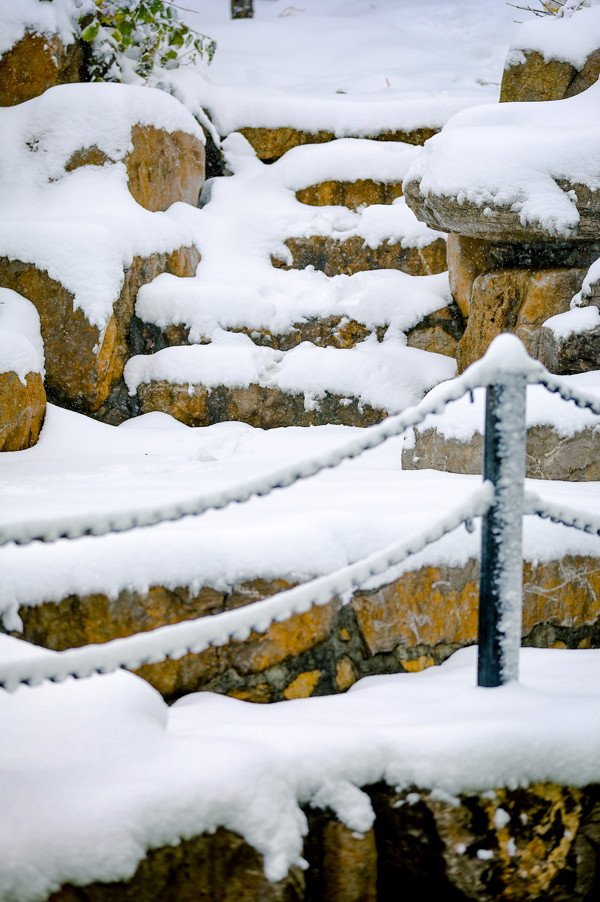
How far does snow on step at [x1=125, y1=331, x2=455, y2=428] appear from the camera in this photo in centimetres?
466

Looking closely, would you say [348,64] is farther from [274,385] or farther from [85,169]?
[274,385]

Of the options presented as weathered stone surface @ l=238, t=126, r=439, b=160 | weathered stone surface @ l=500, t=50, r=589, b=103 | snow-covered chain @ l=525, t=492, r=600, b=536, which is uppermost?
weathered stone surface @ l=500, t=50, r=589, b=103

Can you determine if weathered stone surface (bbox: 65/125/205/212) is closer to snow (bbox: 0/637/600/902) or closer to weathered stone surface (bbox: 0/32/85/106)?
weathered stone surface (bbox: 0/32/85/106)

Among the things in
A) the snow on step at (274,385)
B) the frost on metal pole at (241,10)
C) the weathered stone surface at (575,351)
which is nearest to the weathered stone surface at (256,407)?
the snow on step at (274,385)

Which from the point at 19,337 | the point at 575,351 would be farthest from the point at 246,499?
the point at 19,337

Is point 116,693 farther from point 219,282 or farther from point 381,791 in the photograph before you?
point 219,282

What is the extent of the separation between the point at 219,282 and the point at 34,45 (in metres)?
2.18

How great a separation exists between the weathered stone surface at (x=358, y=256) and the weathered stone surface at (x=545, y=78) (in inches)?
41.5

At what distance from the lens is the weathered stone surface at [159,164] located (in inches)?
201

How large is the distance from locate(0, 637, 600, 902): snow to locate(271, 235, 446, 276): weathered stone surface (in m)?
4.15

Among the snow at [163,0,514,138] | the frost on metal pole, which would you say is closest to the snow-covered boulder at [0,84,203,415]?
the snow at [163,0,514,138]

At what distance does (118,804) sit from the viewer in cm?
125

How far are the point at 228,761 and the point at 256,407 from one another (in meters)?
3.45

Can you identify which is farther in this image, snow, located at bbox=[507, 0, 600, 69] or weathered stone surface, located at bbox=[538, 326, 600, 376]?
snow, located at bbox=[507, 0, 600, 69]
